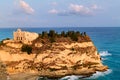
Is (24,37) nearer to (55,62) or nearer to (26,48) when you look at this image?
(26,48)

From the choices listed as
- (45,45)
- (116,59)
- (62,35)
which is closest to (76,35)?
(62,35)

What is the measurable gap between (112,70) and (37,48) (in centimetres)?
2276

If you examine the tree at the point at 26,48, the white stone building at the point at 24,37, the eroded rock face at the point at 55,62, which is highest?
the white stone building at the point at 24,37

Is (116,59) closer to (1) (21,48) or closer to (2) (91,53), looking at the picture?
(2) (91,53)

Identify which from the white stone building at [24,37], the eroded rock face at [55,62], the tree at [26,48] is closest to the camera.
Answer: the eroded rock face at [55,62]

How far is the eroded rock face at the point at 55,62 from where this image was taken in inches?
3063

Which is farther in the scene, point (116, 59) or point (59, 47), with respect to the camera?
point (116, 59)

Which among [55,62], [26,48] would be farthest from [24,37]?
[55,62]

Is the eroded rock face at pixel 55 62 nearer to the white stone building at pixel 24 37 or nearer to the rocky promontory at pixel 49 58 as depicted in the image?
the rocky promontory at pixel 49 58

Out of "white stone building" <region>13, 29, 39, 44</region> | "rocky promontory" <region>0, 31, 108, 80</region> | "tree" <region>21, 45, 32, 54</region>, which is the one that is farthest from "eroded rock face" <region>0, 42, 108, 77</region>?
"white stone building" <region>13, 29, 39, 44</region>

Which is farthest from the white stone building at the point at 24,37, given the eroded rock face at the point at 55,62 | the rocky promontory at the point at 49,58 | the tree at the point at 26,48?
the eroded rock face at the point at 55,62

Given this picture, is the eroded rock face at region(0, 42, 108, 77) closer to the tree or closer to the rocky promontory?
the rocky promontory

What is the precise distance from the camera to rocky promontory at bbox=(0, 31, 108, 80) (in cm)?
7781

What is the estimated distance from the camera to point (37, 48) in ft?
263
